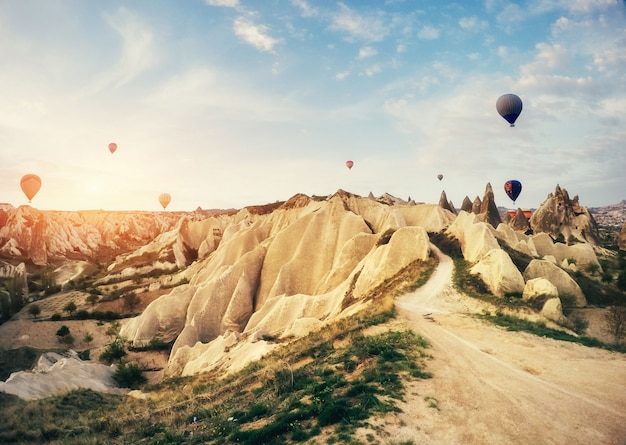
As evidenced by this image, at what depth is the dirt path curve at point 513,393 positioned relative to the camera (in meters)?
8.17

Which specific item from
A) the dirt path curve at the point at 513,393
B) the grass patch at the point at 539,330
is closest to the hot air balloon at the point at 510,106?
the grass patch at the point at 539,330

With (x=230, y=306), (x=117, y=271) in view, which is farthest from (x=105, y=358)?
(x=117, y=271)

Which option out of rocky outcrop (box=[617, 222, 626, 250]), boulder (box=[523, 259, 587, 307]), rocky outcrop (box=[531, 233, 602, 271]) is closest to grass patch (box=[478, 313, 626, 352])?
boulder (box=[523, 259, 587, 307])

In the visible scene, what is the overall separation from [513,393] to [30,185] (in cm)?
7362

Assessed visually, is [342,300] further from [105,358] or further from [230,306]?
[105,358]

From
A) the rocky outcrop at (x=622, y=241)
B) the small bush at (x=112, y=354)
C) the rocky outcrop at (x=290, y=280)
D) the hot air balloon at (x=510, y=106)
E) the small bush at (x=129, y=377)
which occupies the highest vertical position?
the hot air balloon at (x=510, y=106)

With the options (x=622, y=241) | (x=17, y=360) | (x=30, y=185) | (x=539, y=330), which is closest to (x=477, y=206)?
(x=622, y=241)

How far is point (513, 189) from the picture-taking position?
193 feet

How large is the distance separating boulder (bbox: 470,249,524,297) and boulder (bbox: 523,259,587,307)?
3469 mm

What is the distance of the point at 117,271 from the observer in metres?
74.7

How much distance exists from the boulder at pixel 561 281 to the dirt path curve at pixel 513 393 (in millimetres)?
12185

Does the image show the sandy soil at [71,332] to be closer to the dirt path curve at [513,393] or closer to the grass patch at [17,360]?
the grass patch at [17,360]

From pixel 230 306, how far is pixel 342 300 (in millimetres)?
15327

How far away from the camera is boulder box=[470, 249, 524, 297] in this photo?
21875mm
